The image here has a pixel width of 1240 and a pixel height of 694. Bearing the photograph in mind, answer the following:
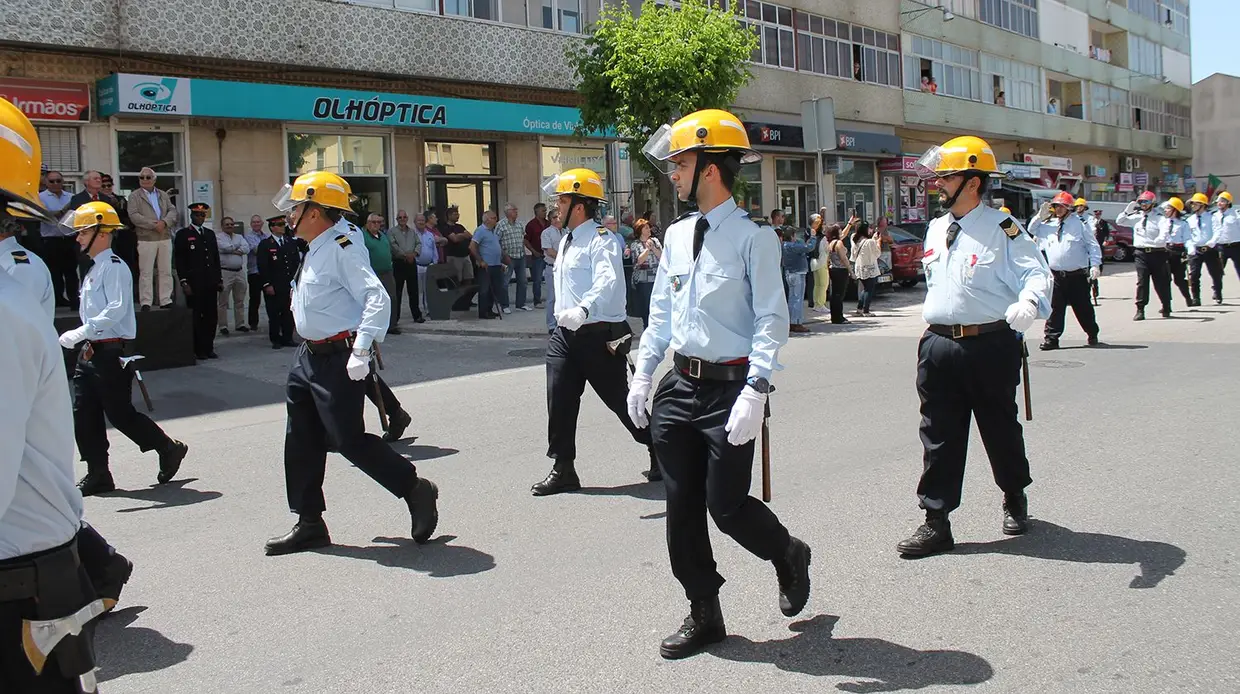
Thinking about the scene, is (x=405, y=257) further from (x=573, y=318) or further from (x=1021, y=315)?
(x=1021, y=315)

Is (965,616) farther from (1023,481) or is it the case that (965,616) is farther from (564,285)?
(564,285)

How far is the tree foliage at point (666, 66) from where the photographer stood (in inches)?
709

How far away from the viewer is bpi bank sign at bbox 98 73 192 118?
16141 mm

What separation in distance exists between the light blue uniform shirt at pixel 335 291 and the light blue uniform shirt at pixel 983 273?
281 cm

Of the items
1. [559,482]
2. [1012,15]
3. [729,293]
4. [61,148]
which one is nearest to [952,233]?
[729,293]

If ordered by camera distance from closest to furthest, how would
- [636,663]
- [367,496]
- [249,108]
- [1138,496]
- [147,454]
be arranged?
[636,663] < [1138,496] < [367,496] < [147,454] < [249,108]

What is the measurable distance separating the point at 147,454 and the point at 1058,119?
44.1m

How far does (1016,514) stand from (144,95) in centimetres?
1483

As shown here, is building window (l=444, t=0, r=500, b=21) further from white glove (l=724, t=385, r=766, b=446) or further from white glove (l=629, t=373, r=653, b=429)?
white glove (l=724, t=385, r=766, b=446)

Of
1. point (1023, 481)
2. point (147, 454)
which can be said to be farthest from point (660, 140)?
point (147, 454)

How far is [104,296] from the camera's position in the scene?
7117mm

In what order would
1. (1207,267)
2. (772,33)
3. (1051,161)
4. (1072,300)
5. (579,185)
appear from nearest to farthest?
(579,185) → (1072,300) → (1207,267) → (772,33) → (1051,161)

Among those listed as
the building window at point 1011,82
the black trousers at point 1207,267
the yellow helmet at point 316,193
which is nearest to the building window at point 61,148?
the yellow helmet at point 316,193

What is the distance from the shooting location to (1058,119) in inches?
1796
